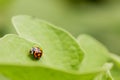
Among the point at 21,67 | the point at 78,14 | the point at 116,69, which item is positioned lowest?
the point at 21,67

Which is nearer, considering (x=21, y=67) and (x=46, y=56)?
(x=21, y=67)

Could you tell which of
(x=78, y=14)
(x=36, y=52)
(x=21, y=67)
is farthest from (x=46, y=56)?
(x=78, y=14)

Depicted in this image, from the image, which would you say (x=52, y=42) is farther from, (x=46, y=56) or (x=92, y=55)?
(x=92, y=55)

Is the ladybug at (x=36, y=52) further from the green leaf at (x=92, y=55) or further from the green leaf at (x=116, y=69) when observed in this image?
the green leaf at (x=116, y=69)

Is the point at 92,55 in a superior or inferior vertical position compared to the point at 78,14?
inferior

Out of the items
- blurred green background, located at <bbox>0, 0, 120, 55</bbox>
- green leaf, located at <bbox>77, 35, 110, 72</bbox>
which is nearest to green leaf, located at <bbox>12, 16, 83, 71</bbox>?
green leaf, located at <bbox>77, 35, 110, 72</bbox>

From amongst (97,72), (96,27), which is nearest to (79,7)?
(96,27)

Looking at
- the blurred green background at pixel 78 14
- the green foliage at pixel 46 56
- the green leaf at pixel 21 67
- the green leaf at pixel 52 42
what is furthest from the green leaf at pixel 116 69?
the blurred green background at pixel 78 14

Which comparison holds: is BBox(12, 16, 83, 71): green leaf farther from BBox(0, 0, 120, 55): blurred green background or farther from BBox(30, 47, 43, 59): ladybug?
BBox(0, 0, 120, 55): blurred green background

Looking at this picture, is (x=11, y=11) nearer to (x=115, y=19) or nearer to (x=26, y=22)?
(x=115, y=19)
